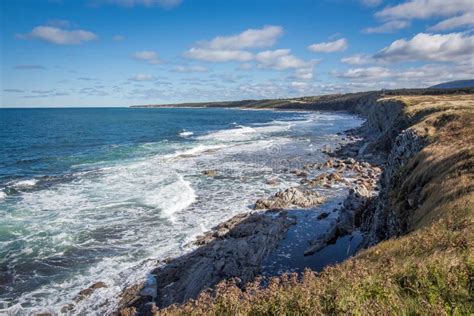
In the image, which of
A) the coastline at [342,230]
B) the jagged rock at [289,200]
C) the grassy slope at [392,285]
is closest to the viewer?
the grassy slope at [392,285]

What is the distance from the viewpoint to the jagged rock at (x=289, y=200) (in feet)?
92.5

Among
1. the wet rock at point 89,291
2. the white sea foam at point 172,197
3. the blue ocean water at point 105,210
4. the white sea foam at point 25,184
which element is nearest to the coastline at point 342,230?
the blue ocean water at point 105,210

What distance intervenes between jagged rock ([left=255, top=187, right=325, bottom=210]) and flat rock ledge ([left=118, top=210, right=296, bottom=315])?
373cm

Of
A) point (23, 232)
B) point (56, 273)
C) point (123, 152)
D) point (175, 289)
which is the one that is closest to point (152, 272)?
point (175, 289)

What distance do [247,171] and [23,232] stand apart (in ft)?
83.6

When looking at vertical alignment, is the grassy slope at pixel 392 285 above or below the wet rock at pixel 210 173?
above

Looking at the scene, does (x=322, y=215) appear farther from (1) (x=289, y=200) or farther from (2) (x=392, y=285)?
(2) (x=392, y=285)

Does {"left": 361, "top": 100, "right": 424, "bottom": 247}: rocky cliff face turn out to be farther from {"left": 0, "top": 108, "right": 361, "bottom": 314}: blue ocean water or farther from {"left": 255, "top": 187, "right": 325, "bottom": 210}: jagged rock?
{"left": 0, "top": 108, "right": 361, "bottom": 314}: blue ocean water

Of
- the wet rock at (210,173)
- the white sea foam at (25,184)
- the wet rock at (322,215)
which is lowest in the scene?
the wet rock at (322,215)

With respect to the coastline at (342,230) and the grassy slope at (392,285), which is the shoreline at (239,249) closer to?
the coastline at (342,230)

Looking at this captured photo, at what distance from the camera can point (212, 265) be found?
18031 mm

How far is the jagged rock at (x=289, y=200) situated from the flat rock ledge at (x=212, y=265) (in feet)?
12.3

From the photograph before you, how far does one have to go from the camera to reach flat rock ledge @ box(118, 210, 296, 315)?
16.3 metres

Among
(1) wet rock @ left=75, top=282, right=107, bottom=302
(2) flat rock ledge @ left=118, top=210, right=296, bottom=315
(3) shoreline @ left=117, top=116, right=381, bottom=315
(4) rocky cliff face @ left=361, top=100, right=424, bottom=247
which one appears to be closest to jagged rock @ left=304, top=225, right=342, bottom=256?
(3) shoreline @ left=117, top=116, right=381, bottom=315
